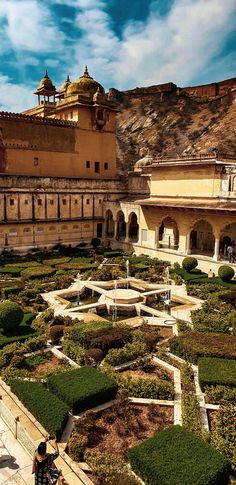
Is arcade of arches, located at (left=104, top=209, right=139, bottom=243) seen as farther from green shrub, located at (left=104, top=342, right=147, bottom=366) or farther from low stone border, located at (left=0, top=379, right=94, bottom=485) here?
low stone border, located at (left=0, top=379, right=94, bottom=485)

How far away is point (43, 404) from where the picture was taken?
8.80 metres

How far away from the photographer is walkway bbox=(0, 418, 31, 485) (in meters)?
7.24

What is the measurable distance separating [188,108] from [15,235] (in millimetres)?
60166

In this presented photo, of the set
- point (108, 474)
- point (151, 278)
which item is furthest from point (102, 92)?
point (108, 474)

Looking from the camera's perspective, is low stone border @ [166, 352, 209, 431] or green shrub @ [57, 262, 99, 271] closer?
low stone border @ [166, 352, 209, 431]

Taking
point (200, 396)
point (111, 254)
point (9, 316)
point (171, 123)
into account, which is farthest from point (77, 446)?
point (171, 123)

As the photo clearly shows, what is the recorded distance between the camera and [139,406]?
31.2ft

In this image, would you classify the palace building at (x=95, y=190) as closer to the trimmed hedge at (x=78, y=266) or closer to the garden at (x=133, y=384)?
the trimmed hedge at (x=78, y=266)

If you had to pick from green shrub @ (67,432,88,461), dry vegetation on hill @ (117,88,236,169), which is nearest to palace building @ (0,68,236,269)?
green shrub @ (67,432,88,461)

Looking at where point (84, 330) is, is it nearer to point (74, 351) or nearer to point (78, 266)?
point (74, 351)

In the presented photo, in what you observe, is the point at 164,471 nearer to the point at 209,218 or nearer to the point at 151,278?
the point at 151,278

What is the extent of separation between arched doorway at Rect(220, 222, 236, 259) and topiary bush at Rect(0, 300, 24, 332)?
15.5 metres

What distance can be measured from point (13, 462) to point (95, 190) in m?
26.7

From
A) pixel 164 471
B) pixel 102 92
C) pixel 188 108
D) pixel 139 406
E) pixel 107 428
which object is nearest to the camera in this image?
pixel 164 471
